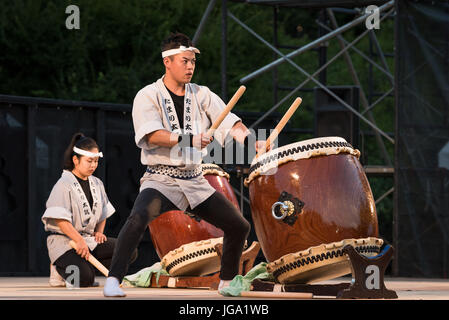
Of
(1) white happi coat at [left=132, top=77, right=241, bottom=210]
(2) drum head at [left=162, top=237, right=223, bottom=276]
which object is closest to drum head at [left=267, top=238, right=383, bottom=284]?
(1) white happi coat at [left=132, top=77, right=241, bottom=210]

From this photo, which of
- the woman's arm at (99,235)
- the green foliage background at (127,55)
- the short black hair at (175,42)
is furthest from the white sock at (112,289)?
the green foliage background at (127,55)

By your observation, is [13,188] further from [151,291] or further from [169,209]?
[169,209]

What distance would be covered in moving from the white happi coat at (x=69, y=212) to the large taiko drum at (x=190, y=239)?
427 millimetres

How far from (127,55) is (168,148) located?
37.1ft

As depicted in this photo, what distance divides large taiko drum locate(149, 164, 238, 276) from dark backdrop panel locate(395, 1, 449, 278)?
6.74 ft

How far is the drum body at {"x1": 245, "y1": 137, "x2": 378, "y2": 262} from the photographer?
546 centimetres

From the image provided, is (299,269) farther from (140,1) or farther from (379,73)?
(379,73)

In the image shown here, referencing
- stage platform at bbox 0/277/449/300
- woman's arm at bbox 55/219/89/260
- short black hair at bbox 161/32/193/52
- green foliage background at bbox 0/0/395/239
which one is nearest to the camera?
stage platform at bbox 0/277/449/300

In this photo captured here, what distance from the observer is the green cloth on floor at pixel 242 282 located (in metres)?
5.31

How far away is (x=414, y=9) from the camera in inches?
334

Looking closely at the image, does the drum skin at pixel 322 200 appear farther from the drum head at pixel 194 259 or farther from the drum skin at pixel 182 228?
the drum skin at pixel 182 228

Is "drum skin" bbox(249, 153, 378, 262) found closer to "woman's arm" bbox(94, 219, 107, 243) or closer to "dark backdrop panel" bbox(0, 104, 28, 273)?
"woman's arm" bbox(94, 219, 107, 243)
